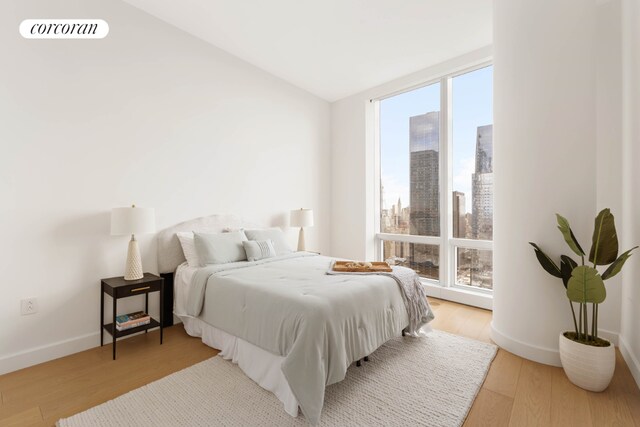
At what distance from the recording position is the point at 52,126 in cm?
243

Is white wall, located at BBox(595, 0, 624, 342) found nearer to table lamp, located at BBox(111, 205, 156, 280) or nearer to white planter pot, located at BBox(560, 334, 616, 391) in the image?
white planter pot, located at BBox(560, 334, 616, 391)

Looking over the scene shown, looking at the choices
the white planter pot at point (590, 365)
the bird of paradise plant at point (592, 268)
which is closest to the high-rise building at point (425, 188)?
the bird of paradise plant at point (592, 268)

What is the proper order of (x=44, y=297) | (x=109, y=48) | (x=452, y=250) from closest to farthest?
(x=44, y=297) < (x=109, y=48) < (x=452, y=250)

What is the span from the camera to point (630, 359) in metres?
2.17

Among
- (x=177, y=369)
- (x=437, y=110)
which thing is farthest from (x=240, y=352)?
(x=437, y=110)

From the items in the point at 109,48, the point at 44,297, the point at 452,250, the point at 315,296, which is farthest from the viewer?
the point at 452,250

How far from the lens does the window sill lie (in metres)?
3.54

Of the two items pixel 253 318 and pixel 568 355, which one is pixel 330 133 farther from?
pixel 568 355

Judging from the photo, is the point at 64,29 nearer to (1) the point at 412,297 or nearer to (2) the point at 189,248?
(2) the point at 189,248

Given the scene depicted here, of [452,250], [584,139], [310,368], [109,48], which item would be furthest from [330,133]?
[310,368]

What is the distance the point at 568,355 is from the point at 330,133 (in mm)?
4205

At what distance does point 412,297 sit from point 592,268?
1.20 metres

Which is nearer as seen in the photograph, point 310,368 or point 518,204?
point 310,368

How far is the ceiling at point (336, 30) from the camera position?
9.44 ft
